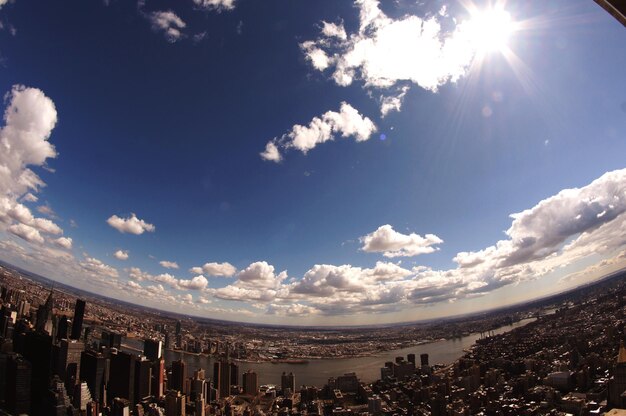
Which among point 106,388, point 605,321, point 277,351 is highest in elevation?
point 605,321

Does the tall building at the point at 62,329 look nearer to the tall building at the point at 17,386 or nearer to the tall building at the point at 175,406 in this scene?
the tall building at the point at 17,386

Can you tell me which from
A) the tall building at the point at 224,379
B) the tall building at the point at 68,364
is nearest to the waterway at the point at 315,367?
the tall building at the point at 224,379

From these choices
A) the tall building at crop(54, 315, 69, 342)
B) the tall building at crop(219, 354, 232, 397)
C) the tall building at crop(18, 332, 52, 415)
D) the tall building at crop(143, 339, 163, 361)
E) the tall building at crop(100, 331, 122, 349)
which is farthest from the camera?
the tall building at crop(143, 339, 163, 361)

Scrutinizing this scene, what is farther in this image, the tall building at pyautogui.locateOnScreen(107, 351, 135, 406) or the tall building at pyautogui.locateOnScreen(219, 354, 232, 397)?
the tall building at pyautogui.locateOnScreen(219, 354, 232, 397)

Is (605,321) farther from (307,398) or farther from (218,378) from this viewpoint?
(218,378)

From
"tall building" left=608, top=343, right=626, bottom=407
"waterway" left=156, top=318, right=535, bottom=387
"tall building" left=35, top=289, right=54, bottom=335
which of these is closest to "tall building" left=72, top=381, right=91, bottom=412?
"tall building" left=35, top=289, right=54, bottom=335

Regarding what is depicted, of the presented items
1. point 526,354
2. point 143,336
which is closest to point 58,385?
point 526,354

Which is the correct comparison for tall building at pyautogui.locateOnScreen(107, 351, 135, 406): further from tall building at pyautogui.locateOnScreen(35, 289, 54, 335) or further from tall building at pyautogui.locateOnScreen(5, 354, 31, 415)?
tall building at pyautogui.locateOnScreen(35, 289, 54, 335)

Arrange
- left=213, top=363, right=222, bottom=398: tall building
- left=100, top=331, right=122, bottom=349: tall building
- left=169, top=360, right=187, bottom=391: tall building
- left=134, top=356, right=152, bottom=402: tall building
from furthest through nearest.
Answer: left=100, top=331, right=122, bottom=349: tall building → left=213, top=363, right=222, bottom=398: tall building → left=169, top=360, right=187, bottom=391: tall building → left=134, top=356, right=152, bottom=402: tall building
